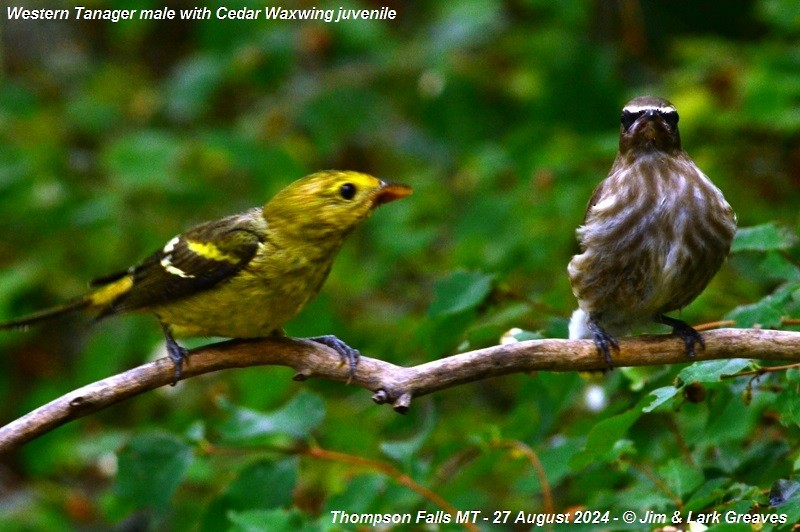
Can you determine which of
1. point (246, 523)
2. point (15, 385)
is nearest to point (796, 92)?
point (246, 523)

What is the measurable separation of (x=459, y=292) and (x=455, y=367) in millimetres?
743

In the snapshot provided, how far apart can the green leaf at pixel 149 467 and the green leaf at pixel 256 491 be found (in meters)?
0.18

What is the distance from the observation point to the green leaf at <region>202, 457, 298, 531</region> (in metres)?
3.66

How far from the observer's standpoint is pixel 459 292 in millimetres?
3682

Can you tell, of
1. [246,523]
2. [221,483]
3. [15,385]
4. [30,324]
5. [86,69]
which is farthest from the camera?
[86,69]

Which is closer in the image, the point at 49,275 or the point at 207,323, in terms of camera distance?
the point at 207,323

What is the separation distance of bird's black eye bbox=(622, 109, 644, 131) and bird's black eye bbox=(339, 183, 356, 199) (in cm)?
106

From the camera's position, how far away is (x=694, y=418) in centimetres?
412

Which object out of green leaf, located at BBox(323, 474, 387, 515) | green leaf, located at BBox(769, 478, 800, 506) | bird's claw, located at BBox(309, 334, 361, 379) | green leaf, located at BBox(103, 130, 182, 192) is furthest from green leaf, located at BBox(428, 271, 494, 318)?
green leaf, located at BBox(103, 130, 182, 192)

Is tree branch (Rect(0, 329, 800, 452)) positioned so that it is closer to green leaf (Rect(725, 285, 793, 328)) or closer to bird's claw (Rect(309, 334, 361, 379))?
bird's claw (Rect(309, 334, 361, 379))

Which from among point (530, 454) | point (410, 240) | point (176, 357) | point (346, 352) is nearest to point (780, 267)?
point (530, 454)

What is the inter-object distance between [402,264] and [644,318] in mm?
2917

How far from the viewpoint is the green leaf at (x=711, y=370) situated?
8.91ft

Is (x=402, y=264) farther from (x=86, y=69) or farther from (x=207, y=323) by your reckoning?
(x=86, y=69)
